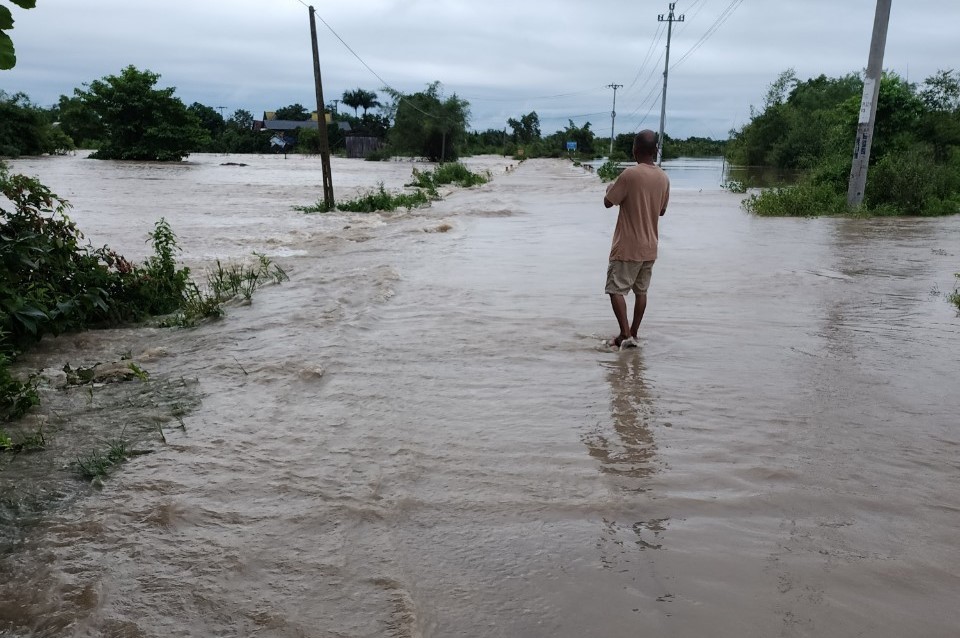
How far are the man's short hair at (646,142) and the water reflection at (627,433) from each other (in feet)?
5.45

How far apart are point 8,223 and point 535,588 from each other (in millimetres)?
Result: 5674

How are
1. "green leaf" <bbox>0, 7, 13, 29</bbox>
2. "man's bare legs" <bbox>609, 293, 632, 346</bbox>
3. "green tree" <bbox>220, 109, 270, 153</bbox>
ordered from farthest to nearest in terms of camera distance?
"green tree" <bbox>220, 109, 270, 153</bbox> → "man's bare legs" <bbox>609, 293, 632, 346</bbox> → "green leaf" <bbox>0, 7, 13, 29</bbox>

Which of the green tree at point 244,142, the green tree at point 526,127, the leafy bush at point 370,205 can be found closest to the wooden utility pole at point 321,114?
the leafy bush at point 370,205

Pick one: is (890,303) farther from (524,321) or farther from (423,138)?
(423,138)

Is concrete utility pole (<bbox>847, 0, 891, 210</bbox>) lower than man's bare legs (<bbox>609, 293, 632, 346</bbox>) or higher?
higher

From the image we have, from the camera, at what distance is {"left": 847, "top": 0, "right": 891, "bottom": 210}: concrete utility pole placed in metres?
14.8

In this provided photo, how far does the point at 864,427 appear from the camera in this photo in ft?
13.4

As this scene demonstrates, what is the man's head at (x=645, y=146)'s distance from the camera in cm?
534

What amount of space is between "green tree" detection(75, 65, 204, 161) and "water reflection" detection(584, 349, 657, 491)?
56155 millimetres

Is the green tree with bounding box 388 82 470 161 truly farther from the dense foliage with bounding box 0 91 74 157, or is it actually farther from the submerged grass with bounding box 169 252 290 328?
the submerged grass with bounding box 169 252 290 328

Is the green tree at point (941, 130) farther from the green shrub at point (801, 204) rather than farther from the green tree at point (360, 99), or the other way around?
the green tree at point (360, 99)

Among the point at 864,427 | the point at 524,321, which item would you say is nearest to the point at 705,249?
the point at 524,321

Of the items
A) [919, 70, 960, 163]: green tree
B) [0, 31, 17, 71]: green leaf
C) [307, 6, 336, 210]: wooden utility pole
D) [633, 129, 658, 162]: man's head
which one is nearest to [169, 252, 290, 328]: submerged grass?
[633, 129, 658, 162]: man's head

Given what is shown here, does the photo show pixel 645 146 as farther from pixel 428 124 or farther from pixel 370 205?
pixel 428 124
